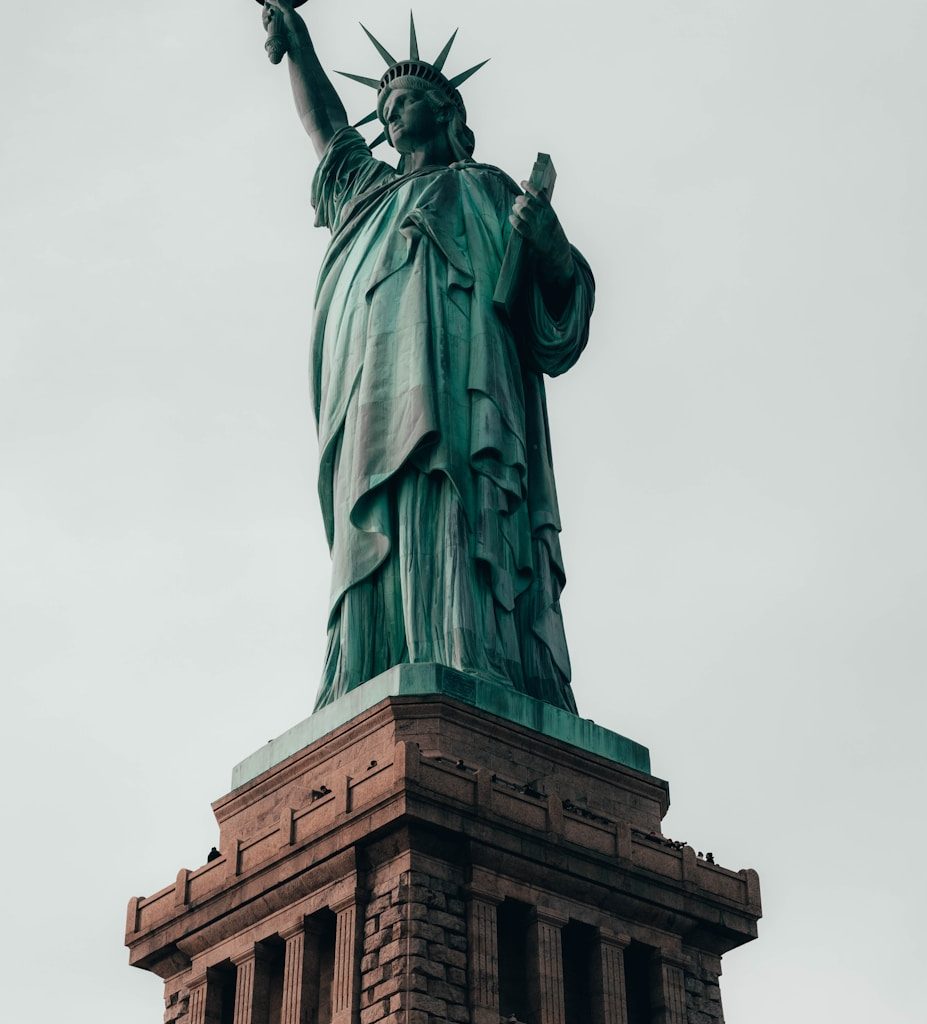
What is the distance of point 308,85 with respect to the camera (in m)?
37.9

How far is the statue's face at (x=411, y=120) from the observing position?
36062 mm

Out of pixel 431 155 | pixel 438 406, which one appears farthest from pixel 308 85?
pixel 438 406

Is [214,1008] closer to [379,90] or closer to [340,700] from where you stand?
[340,700]

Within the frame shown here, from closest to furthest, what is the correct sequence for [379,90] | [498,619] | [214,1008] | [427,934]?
[427,934] < [214,1008] < [498,619] < [379,90]

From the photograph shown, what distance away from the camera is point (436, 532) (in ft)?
104

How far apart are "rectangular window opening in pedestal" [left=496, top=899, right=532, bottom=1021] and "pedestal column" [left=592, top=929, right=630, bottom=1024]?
85cm

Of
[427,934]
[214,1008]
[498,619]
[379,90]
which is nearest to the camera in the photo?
[427,934]

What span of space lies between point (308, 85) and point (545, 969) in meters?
14.7

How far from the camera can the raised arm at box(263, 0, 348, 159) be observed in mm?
37500

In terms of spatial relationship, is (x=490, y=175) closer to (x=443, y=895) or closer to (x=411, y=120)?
(x=411, y=120)

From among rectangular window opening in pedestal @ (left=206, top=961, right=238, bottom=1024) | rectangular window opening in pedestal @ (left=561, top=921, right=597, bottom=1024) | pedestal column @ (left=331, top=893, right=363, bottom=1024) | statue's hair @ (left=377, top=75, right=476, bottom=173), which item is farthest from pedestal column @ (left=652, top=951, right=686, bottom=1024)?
statue's hair @ (left=377, top=75, right=476, bottom=173)

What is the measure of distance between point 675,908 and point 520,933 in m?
1.95

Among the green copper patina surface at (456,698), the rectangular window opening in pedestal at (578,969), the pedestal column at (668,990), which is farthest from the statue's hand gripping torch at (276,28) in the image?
the pedestal column at (668,990)

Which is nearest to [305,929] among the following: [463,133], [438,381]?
[438,381]
